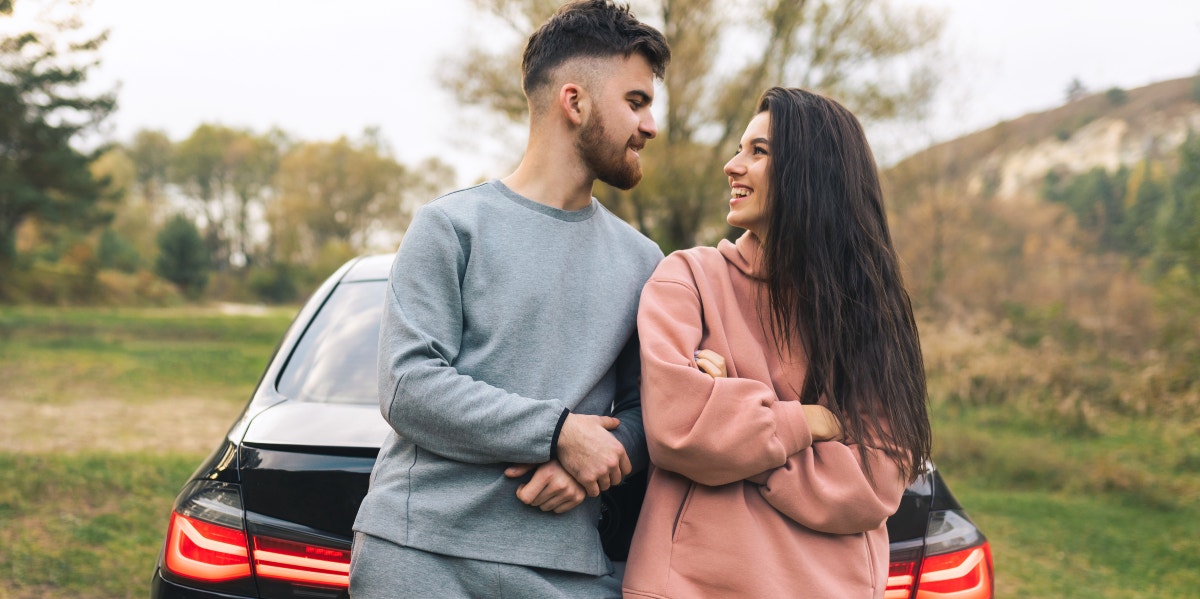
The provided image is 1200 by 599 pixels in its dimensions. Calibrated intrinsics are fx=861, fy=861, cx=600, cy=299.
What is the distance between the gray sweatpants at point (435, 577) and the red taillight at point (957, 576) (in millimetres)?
978

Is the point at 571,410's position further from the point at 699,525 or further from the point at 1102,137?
the point at 1102,137

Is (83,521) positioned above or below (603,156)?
below

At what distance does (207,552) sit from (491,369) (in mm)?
886

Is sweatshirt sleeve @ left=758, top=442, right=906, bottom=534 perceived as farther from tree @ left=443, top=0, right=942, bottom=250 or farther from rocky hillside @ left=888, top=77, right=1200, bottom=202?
rocky hillside @ left=888, top=77, right=1200, bottom=202

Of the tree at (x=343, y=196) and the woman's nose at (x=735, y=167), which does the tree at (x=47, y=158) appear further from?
the tree at (x=343, y=196)

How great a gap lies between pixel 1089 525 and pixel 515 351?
23.8 feet

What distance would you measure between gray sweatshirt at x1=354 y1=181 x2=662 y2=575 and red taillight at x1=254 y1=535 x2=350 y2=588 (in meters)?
0.29

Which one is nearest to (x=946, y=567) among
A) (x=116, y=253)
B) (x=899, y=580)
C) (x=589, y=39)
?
(x=899, y=580)

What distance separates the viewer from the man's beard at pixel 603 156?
6.09 ft

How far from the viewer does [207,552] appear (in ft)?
6.47

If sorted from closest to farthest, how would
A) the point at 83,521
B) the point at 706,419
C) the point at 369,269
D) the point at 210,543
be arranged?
the point at 706,419
the point at 210,543
the point at 369,269
the point at 83,521

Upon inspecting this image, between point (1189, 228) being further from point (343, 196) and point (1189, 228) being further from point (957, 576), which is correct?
point (343, 196)

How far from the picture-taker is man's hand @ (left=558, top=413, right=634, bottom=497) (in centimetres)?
157

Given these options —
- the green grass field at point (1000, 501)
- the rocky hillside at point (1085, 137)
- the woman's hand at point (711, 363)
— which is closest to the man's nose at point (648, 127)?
the woman's hand at point (711, 363)
